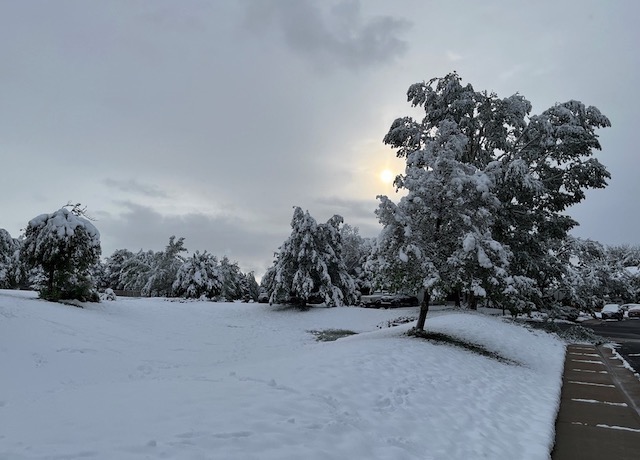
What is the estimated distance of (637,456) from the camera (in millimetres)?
5867

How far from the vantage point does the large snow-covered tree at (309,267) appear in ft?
87.3

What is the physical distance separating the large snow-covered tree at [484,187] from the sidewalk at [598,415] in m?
3.39

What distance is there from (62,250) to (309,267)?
45.0ft

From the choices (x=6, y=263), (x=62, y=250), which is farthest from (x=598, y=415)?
(x=6, y=263)

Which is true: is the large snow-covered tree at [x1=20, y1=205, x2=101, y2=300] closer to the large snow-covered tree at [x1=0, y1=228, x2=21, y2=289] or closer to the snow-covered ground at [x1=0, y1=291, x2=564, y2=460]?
the snow-covered ground at [x1=0, y1=291, x2=564, y2=460]

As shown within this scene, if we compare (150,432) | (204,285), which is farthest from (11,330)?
(204,285)

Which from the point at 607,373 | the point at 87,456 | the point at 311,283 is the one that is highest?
the point at 311,283

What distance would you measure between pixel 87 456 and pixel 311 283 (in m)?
22.4

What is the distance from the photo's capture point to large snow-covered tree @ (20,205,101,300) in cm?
1834

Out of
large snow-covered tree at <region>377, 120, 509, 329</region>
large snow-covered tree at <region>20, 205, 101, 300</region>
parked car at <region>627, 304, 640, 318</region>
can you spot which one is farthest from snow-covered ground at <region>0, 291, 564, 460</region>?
parked car at <region>627, 304, 640, 318</region>

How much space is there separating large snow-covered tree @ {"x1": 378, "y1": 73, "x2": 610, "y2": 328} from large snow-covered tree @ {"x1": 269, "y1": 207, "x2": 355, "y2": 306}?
9336mm

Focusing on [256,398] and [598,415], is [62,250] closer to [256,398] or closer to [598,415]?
[256,398]

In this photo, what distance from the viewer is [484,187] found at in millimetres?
13570

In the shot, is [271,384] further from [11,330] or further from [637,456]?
[11,330]
